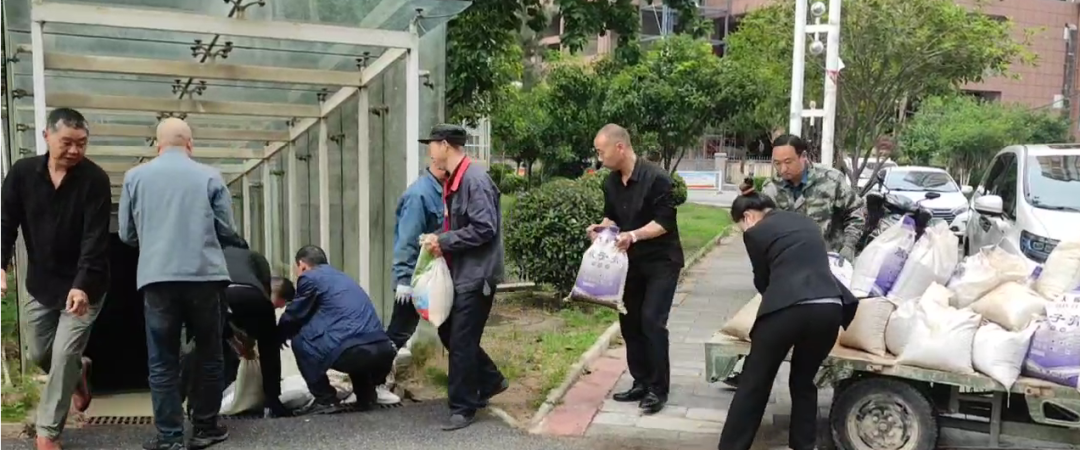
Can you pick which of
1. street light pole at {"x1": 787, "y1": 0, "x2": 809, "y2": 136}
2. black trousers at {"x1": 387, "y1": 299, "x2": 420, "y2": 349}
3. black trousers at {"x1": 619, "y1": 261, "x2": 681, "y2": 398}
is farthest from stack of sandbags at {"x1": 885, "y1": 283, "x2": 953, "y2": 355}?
street light pole at {"x1": 787, "y1": 0, "x2": 809, "y2": 136}

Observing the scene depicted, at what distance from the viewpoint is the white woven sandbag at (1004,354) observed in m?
4.06

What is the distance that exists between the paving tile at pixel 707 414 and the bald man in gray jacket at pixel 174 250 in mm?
2702

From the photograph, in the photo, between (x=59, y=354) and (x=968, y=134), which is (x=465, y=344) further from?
(x=968, y=134)

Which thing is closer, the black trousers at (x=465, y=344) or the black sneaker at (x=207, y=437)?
the black sneaker at (x=207, y=437)

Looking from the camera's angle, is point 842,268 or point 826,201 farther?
point 826,201

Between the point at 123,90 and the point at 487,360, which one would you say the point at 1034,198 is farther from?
the point at 123,90

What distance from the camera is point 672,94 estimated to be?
14305 millimetres

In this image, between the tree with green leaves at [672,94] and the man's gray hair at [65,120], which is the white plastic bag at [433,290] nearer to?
the man's gray hair at [65,120]

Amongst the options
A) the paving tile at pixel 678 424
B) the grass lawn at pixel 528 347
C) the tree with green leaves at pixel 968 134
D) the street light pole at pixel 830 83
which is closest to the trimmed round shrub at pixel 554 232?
the grass lawn at pixel 528 347

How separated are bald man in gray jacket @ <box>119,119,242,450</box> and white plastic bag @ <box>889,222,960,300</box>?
136 inches

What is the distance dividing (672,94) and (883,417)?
1029 cm

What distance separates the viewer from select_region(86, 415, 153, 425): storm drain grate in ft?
17.5

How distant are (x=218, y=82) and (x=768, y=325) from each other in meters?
4.93

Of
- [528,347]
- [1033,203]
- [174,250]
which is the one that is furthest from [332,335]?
[1033,203]
